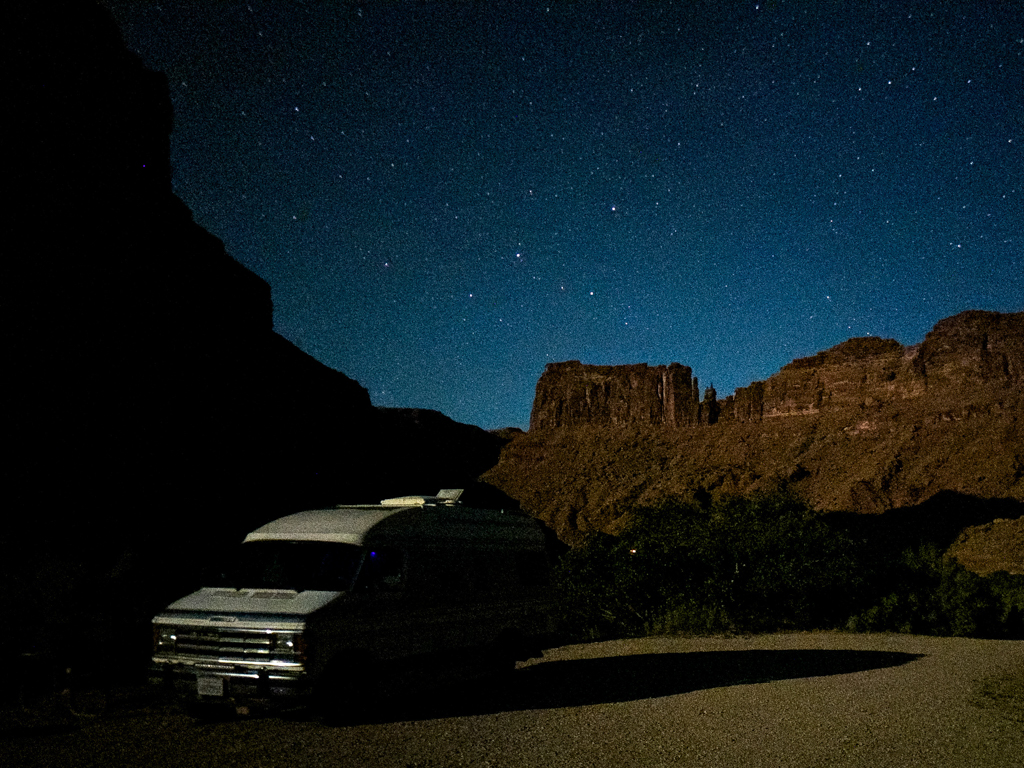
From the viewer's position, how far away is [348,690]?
7.47 m

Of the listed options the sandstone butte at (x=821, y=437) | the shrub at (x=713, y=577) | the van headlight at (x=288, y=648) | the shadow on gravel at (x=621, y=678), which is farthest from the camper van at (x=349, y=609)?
the sandstone butte at (x=821, y=437)

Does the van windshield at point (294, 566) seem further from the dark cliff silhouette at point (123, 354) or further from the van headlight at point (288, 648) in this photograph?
the dark cliff silhouette at point (123, 354)

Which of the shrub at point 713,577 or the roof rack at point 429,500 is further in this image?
the shrub at point 713,577

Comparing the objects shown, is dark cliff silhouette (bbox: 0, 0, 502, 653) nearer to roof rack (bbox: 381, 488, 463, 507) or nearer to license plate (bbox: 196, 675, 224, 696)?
roof rack (bbox: 381, 488, 463, 507)

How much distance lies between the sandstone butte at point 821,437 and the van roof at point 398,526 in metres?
43.6

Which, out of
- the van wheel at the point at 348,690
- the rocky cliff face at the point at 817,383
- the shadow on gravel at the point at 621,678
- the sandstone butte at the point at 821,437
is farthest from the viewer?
the rocky cliff face at the point at 817,383

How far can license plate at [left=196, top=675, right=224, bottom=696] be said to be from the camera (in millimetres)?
7039

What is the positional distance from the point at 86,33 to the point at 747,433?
76.2 metres

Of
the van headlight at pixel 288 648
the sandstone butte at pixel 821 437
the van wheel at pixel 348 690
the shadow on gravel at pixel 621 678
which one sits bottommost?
the shadow on gravel at pixel 621 678

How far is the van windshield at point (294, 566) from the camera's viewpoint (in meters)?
7.87

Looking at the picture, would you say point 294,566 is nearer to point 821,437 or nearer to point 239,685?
point 239,685

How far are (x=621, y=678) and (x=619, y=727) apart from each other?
3121mm

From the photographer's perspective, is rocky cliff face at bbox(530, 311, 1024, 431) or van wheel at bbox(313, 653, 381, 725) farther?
rocky cliff face at bbox(530, 311, 1024, 431)

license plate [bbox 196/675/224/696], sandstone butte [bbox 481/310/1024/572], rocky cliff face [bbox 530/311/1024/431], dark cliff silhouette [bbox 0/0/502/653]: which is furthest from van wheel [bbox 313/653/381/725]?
rocky cliff face [bbox 530/311/1024/431]
